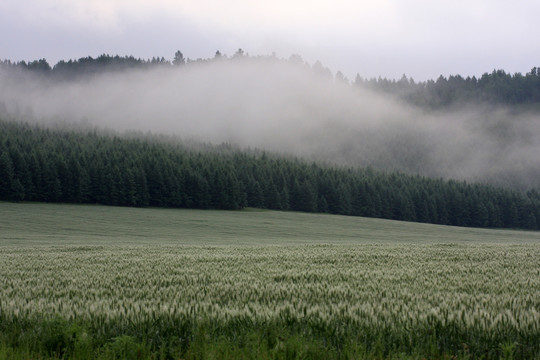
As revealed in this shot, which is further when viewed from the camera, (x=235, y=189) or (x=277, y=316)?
(x=235, y=189)

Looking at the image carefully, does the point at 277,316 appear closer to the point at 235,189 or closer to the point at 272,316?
the point at 272,316

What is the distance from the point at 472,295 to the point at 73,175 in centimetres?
11251

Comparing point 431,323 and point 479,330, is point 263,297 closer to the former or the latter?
point 431,323

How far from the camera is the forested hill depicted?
105m

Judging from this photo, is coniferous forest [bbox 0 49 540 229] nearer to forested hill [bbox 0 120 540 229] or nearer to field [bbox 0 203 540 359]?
forested hill [bbox 0 120 540 229]

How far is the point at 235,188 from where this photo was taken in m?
120

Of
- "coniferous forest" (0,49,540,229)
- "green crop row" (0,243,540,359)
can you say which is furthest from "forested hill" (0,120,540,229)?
"green crop row" (0,243,540,359)

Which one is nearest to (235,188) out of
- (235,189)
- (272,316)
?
(235,189)

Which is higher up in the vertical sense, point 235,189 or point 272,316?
point 235,189

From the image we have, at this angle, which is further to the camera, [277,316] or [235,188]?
[235,188]

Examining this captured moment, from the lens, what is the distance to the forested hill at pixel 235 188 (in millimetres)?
105375

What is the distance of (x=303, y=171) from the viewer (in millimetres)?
146875

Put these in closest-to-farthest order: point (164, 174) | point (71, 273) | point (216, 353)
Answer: point (216, 353) → point (71, 273) → point (164, 174)

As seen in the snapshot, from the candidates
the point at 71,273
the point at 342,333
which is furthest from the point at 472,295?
the point at 71,273
